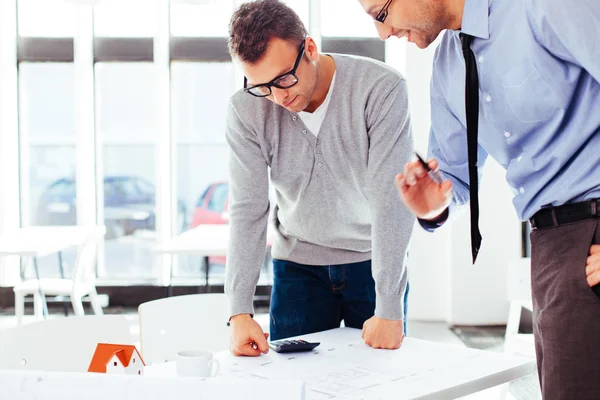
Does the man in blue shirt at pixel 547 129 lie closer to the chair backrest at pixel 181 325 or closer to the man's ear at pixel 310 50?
the man's ear at pixel 310 50

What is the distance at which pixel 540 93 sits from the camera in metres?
1.23

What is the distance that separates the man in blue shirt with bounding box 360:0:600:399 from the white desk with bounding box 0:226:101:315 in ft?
11.4

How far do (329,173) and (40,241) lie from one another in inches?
134

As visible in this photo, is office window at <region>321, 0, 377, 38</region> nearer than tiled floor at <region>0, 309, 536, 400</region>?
No

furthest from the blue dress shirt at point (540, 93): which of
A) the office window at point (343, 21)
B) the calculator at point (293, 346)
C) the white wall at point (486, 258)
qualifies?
the office window at point (343, 21)

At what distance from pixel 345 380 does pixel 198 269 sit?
480cm

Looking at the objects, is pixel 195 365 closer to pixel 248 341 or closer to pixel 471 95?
pixel 248 341

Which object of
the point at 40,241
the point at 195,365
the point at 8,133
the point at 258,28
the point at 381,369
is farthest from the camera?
the point at 8,133

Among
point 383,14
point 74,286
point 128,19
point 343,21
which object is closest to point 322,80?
point 383,14

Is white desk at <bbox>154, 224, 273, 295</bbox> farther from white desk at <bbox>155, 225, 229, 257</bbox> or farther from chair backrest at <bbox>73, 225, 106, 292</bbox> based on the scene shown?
chair backrest at <bbox>73, 225, 106, 292</bbox>

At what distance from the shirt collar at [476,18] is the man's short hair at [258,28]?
0.49m

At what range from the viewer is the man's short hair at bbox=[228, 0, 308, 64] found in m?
1.63

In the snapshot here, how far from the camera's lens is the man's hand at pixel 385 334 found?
1.68 metres

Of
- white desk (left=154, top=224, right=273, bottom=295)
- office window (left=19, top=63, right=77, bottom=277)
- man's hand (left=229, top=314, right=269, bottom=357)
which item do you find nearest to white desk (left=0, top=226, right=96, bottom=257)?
white desk (left=154, top=224, right=273, bottom=295)
